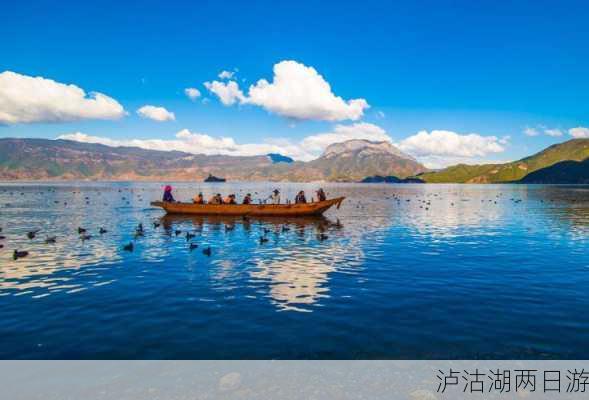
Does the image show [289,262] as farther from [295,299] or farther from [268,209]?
[268,209]

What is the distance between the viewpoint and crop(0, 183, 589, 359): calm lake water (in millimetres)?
14281

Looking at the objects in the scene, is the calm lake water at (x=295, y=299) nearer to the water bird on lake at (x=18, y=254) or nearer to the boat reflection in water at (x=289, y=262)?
the boat reflection in water at (x=289, y=262)

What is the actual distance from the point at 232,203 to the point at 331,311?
45.7 m

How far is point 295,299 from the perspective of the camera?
19.7 metres

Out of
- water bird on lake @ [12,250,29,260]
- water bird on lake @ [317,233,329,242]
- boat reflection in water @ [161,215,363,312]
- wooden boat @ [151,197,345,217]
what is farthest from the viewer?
wooden boat @ [151,197,345,217]

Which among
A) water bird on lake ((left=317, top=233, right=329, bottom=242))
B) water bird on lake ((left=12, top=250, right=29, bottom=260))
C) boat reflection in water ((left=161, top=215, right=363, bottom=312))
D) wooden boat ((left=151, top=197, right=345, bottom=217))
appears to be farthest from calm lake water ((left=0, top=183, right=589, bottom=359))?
wooden boat ((left=151, top=197, right=345, bottom=217))

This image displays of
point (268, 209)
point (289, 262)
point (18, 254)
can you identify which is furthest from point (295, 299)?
point (268, 209)

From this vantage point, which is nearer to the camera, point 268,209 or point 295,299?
point 295,299

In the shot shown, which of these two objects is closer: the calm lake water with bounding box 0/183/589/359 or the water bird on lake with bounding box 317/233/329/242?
the calm lake water with bounding box 0/183/589/359

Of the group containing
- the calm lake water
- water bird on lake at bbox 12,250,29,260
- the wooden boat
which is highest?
the wooden boat

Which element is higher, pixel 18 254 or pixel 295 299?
pixel 18 254

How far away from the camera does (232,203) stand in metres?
62.0

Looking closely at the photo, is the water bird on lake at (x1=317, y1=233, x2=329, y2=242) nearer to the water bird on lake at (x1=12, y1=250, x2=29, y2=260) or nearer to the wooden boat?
the wooden boat
